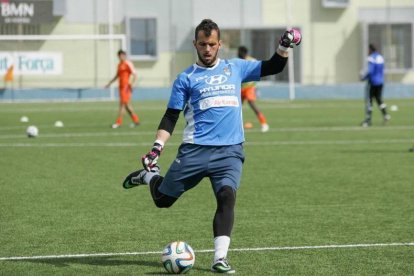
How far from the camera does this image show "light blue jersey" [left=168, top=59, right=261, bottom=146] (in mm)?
9125

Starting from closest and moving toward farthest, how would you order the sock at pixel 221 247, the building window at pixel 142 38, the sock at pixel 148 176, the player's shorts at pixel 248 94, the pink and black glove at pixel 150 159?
the sock at pixel 221 247 < the pink and black glove at pixel 150 159 < the sock at pixel 148 176 < the player's shorts at pixel 248 94 < the building window at pixel 142 38

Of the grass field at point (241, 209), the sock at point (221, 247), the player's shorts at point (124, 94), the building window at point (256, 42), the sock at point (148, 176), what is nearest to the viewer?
the sock at point (221, 247)

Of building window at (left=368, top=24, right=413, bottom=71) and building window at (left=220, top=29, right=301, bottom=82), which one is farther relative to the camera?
building window at (left=368, top=24, right=413, bottom=71)

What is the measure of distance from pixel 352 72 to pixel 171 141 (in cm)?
3253

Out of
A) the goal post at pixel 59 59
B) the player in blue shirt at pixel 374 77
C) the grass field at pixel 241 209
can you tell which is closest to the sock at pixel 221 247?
the grass field at pixel 241 209

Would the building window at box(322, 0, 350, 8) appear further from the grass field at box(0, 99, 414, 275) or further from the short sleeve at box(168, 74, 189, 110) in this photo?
the short sleeve at box(168, 74, 189, 110)

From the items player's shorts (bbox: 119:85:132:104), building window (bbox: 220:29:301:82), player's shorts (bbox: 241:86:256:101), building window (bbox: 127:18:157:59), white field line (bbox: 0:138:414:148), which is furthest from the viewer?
building window (bbox: 220:29:301:82)

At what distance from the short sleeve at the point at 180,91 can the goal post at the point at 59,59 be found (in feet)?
122

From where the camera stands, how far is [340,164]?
18.6 meters

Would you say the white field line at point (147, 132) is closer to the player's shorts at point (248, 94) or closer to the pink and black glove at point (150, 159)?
the player's shorts at point (248, 94)

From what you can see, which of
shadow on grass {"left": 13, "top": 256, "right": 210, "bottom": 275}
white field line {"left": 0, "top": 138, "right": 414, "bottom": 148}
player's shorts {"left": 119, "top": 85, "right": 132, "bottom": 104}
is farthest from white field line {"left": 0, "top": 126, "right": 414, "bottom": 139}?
shadow on grass {"left": 13, "top": 256, "right": 210, "bottom": 275}

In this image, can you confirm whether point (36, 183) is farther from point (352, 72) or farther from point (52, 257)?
point (352, 72)

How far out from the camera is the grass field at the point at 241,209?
9391 millimetres

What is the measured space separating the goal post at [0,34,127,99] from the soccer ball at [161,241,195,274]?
37.7 metres
